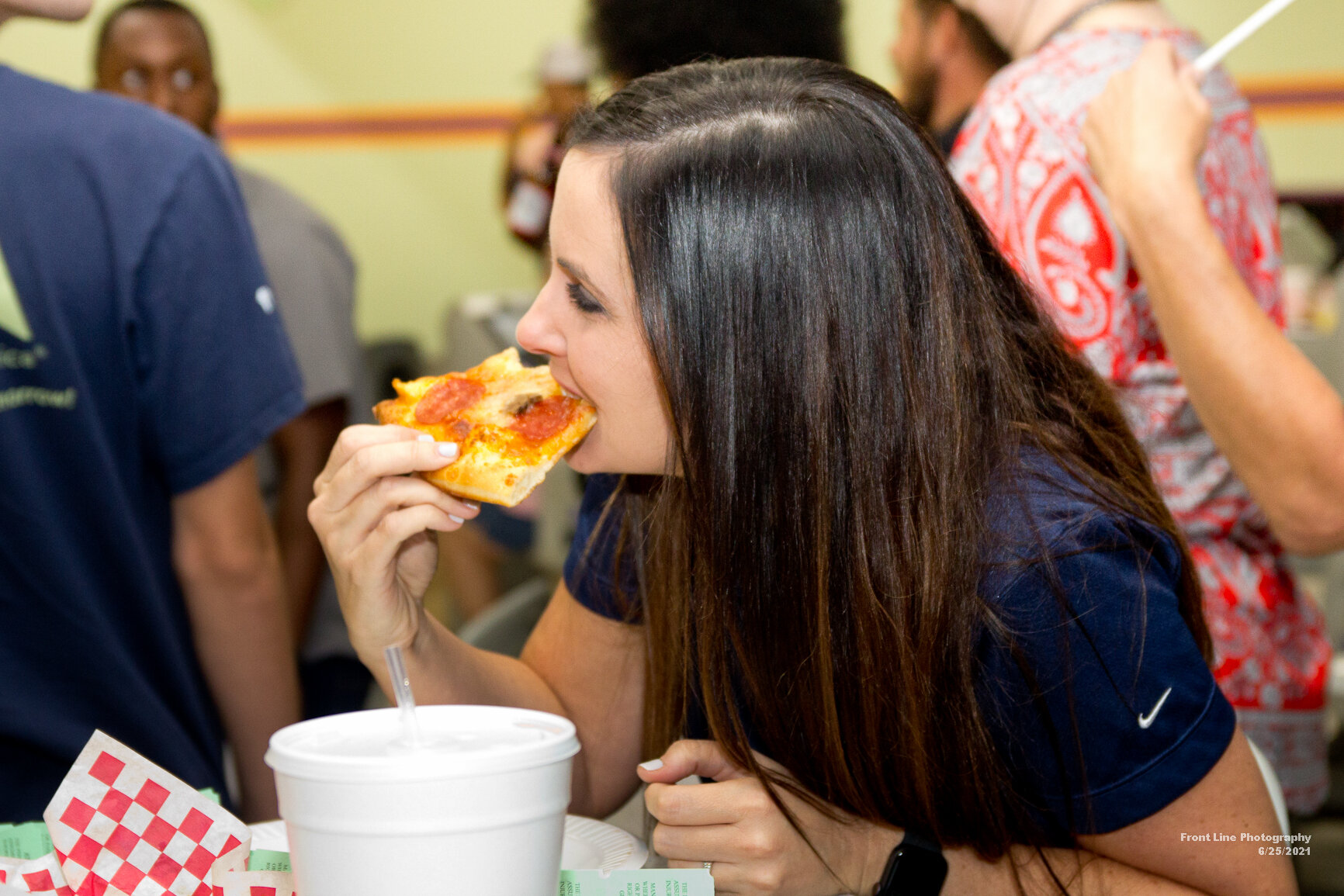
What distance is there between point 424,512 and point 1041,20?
1249mm

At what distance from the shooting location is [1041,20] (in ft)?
6.12

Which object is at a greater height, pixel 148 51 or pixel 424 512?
pixel 148 51

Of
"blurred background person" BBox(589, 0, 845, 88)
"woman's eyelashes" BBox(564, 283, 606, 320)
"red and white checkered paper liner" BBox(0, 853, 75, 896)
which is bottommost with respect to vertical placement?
"red and white checkered paper liner" BBox(0, 853, 75, 896)

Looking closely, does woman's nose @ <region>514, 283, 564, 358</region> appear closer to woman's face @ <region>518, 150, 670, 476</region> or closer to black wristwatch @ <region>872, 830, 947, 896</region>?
woman's face @ <region>518, 150, 670, 476</region>

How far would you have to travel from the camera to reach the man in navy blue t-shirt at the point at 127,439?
1.64 m

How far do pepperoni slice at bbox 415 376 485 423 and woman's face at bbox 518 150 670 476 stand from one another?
0.19 meters

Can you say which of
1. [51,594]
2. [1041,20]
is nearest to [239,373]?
[51,594]

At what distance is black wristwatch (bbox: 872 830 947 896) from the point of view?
46.6 inches

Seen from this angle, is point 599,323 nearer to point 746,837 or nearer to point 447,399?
point 447,399

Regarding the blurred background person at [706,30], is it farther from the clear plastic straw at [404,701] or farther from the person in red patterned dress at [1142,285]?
the clear plastic straw at [404,701]

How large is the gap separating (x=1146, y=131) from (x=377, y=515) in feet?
3.51

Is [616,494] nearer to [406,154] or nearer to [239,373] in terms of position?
[239,373]

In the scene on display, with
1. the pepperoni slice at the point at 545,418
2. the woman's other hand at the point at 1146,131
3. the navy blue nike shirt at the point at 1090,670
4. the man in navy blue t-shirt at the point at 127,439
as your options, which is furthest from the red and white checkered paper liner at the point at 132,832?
the woman's other hand at the point at 1146,131

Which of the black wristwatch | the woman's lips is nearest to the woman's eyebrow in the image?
the woman's lips
